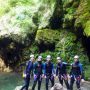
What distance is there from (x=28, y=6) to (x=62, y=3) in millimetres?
4865

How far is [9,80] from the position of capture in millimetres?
27422

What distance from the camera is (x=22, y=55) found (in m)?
30.2

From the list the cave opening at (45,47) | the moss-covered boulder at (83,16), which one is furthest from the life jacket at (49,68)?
the cave opening at (45,47)

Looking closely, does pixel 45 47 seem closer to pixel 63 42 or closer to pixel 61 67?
pixel 63 42

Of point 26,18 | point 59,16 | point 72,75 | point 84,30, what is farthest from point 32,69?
point 26,18

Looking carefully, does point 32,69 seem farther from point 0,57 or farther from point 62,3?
point 0,57

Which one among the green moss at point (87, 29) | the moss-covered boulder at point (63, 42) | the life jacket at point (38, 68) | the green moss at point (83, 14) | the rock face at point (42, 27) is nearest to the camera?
the life jacket at point (38, 68)

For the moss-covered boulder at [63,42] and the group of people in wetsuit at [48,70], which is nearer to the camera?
the group of people in wetsuit at [48,70]

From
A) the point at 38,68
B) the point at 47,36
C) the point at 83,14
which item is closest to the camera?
the point at 38,68

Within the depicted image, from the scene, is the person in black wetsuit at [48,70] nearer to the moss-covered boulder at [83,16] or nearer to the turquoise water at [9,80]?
the moss-covered boulder at [83,16]

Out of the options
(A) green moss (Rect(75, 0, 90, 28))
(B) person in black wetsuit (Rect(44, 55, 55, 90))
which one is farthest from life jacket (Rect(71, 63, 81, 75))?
(A) green moss (Rect(75, 0, 90, 28))

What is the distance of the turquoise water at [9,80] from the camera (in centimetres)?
2496

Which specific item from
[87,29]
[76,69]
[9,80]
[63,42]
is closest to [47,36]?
[63,42]

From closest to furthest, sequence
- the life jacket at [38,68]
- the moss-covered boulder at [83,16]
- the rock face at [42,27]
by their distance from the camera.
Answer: the life jacket at [38,68] → the moss-covered boulder at [83,16] → the rock face at [42,27]
